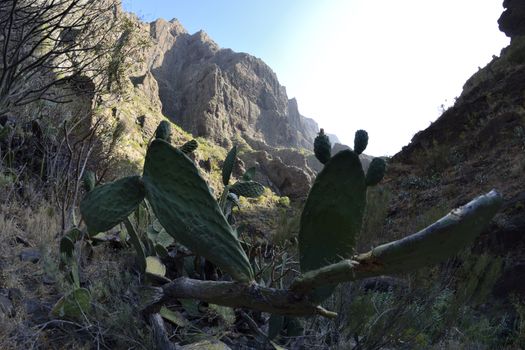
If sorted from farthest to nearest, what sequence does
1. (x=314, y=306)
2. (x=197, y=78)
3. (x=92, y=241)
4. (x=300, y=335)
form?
1. (x=197, y=78)
2. (x=92, y=241)
3. (x=300, y=335)
4. (x=314, y=306)

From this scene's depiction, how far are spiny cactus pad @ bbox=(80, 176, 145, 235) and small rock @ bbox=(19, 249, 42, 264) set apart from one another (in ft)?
4.87

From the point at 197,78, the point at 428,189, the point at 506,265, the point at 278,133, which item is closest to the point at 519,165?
the point at 428,189

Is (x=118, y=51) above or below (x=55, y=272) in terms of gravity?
above

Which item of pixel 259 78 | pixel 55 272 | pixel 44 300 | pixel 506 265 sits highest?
pixel 259 78

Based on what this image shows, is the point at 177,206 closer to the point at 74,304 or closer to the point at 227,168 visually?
the point at 74,304

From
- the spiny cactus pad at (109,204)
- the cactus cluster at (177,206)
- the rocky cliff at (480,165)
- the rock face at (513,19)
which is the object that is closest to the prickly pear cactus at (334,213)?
the cactus cluster at (177,206)

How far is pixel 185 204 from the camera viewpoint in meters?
1.40

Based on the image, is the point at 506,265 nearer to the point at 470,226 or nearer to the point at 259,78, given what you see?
the point at 470,226

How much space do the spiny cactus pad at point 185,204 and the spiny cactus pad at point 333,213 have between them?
→ 27 centimetres

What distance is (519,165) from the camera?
6.23 meters

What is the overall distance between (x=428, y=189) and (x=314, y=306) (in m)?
7.14

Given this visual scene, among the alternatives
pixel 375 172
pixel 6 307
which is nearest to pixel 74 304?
pixel 6 307

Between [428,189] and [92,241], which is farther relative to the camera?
[428,189]

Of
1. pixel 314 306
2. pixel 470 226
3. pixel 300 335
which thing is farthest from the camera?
pixel 300 335
